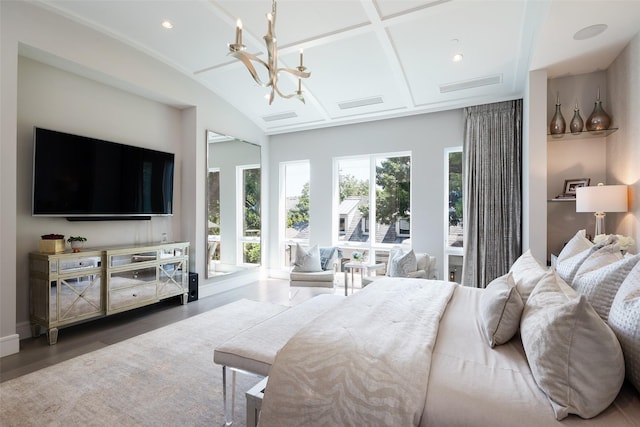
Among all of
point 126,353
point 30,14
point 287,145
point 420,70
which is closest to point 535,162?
point 420,70

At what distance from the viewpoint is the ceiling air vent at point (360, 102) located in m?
4.59

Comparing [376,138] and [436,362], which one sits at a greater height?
[376,138]

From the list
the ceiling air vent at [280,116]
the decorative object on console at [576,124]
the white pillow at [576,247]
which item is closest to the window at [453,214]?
the decorative object on console at [576,124]

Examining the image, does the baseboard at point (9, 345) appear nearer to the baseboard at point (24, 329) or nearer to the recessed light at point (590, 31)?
the baseboard at point (24, 329)

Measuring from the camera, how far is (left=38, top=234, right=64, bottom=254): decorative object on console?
3.05m

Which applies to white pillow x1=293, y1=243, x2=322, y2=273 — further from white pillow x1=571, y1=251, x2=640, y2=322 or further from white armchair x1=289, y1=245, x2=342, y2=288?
white pillow x1=571, y1=251, x2=640, y2=322

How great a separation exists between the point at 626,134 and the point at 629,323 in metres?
2.76

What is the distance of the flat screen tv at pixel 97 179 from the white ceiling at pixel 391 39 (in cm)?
127

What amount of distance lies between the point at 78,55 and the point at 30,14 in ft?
1.46

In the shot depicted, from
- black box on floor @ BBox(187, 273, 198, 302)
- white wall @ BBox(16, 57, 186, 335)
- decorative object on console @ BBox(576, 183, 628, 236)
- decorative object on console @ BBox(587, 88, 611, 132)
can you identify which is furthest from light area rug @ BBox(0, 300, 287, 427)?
decorative object on console @ BBox(587, 88, 611, 132)

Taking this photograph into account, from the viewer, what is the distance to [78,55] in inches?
128

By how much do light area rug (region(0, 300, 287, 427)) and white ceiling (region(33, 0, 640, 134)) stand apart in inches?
131

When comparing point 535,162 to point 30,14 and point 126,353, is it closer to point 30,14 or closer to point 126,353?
point 126,353

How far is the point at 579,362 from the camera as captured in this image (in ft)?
3.50
